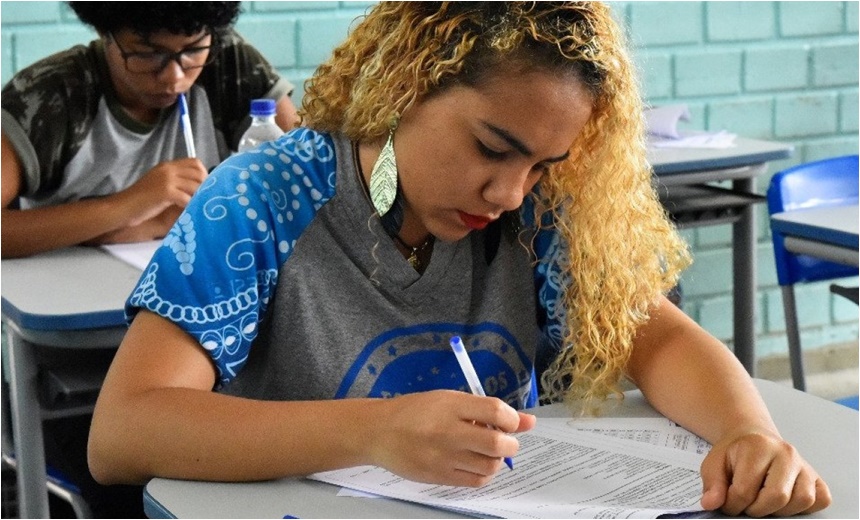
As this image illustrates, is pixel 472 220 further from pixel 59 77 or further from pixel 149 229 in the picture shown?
pixel 59 77

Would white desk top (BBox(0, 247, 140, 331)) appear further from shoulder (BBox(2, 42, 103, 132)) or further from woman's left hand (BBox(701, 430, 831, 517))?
woman's left hand (BBox(701, 430, 831, 517))

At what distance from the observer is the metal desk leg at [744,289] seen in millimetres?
2992

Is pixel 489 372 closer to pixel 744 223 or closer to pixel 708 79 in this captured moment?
pixel 744 223

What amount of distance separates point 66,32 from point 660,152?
1490 mm

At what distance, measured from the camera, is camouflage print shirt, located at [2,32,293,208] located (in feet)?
7.32

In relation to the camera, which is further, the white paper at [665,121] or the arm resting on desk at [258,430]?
the white paper at [665,121]

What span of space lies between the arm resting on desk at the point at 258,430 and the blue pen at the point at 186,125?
118 centimetres

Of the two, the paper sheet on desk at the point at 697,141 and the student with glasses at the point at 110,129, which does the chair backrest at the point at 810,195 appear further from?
the student with glasses at the point at 110,129

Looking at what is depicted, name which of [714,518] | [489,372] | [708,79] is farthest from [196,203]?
[708,79]

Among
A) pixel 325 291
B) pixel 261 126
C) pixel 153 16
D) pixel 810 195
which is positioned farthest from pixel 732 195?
pixel 325 291

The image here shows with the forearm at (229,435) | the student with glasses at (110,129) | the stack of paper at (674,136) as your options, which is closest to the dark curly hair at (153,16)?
the student with glasses at (110,129)

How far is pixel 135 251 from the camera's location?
6.93ft

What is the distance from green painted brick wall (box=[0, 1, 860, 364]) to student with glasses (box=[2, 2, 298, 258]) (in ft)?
4.85

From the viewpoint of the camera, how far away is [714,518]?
98 centimetres
